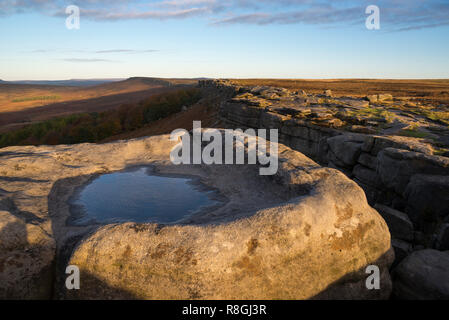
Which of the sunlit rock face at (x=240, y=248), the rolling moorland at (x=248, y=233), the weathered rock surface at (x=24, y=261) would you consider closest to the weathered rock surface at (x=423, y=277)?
the rolling moorland at (x=248, y=233)

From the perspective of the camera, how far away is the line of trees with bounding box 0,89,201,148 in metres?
30.4

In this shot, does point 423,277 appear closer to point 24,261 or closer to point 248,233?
point 248,233

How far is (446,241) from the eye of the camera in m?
5.35

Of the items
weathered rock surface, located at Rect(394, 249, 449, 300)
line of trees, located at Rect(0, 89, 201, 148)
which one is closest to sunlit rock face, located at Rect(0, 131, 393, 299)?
weathered rock surface, located at Rect(394, 249, 449, 300)

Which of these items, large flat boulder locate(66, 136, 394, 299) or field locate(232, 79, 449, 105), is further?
field locate(232, 79, 449, 105)

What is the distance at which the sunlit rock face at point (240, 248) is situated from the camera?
362 cm

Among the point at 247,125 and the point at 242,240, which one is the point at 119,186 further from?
the point at 247,125

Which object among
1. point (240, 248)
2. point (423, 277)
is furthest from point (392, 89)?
point (240, 248)

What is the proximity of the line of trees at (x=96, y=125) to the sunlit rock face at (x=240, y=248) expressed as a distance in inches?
1084

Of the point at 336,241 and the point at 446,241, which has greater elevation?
the point at 336,241

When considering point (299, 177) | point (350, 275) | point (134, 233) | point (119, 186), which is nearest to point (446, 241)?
point (350, 275)

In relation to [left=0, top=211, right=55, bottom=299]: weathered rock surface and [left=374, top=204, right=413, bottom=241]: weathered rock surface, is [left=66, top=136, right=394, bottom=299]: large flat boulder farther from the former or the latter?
[left=374, top=204, right=413, bottom=241]: weathered rock surface

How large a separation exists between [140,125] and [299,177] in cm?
3172

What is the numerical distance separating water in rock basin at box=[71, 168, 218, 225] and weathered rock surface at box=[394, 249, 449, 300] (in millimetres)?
3331
